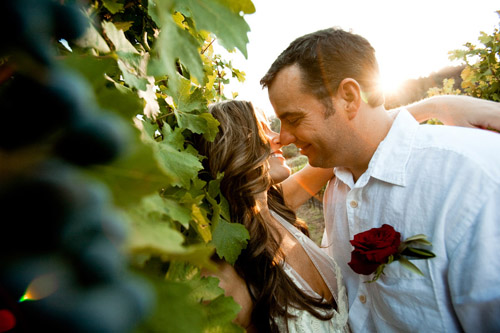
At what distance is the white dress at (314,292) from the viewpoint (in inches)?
71.0

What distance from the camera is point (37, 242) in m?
0.22

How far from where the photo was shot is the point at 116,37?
0.73m

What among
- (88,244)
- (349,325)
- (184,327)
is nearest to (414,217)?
(349,325)

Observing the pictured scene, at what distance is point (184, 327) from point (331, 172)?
2572 mm

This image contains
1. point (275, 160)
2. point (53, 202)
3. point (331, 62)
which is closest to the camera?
point (53, 202)

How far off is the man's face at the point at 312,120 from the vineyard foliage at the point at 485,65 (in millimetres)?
3176

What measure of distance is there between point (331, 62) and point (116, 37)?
176 cm

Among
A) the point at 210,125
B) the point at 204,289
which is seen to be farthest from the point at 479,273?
the point at 210,125

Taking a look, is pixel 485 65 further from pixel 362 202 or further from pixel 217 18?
pixel 217 18

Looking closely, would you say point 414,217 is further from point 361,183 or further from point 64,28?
point 64,28

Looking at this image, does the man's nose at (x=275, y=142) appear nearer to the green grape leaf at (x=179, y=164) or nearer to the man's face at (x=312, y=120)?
the man's face at (x=312, y=120)

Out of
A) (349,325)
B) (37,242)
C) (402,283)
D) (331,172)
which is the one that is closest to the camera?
(37,242)

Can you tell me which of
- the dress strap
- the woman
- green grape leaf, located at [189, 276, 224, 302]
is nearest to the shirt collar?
the woman

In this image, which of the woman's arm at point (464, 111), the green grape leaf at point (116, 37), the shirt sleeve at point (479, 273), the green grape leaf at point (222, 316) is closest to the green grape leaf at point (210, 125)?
the green grape leaf at point (116, 37)
